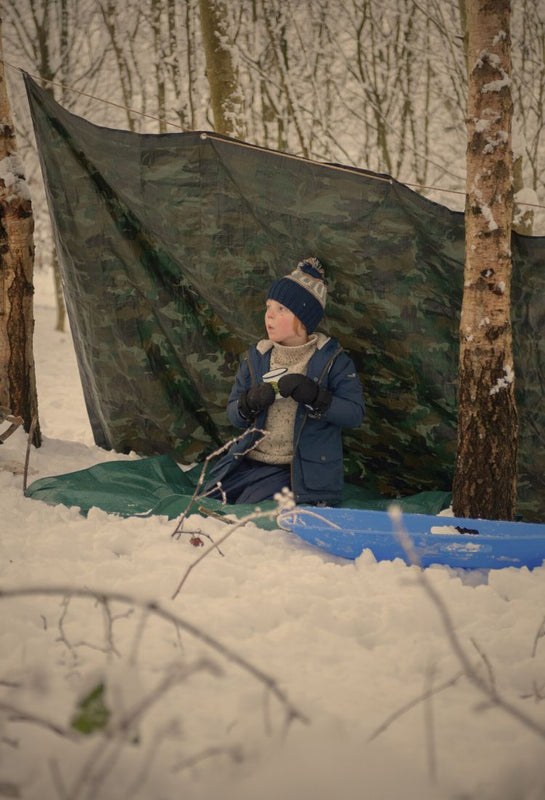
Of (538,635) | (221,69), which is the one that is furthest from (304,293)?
(221,69)

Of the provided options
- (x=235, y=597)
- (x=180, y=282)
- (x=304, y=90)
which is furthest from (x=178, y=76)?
(x=235, y=597)

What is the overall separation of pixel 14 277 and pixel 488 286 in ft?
8.30

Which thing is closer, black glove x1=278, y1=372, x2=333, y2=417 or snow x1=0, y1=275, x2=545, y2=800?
snow x1=0, y1=275, x2=545, y2=800

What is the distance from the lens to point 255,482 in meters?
3.29

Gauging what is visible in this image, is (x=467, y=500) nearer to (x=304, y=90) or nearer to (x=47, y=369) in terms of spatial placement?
(x=47, y=369)

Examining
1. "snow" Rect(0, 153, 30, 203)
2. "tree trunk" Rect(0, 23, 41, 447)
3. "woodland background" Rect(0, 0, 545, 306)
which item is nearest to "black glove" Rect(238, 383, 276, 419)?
"tree trunk" Rect(0, 23, 41, 447)

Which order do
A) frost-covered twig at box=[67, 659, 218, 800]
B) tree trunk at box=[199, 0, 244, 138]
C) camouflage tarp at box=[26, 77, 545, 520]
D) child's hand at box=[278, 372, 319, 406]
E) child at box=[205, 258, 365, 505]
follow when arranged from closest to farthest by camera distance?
1. frost-covered twig at box=[67, 659, 218, 800]
2. child's hand at box=[278, 372, 319, 406]
3. child at box=[205, 258, 365, 505]
4. camouflage tarp at box=[26, 77, 545, 520]
5. tree trunk at box=[199, 0, 244, 138]

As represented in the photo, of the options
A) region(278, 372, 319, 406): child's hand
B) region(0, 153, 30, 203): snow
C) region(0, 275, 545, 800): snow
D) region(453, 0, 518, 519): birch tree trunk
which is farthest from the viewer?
region(0, 153, 30, 203): snow

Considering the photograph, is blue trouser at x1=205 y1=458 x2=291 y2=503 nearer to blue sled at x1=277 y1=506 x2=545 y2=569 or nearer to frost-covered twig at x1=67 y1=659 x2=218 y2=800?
blue sled at x1=277 y1=506 x2=545 y2=569

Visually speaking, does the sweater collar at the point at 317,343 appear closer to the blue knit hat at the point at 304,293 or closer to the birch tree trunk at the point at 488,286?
the blue knit hat at the point at 304,293

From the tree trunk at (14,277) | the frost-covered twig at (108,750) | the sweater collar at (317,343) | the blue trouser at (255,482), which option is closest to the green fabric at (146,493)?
the blue trouser at (255,482)

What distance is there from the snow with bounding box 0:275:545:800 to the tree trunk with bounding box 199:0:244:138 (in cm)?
354

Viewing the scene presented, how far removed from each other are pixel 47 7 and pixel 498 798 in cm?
1274

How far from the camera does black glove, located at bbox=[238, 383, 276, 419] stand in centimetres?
312
